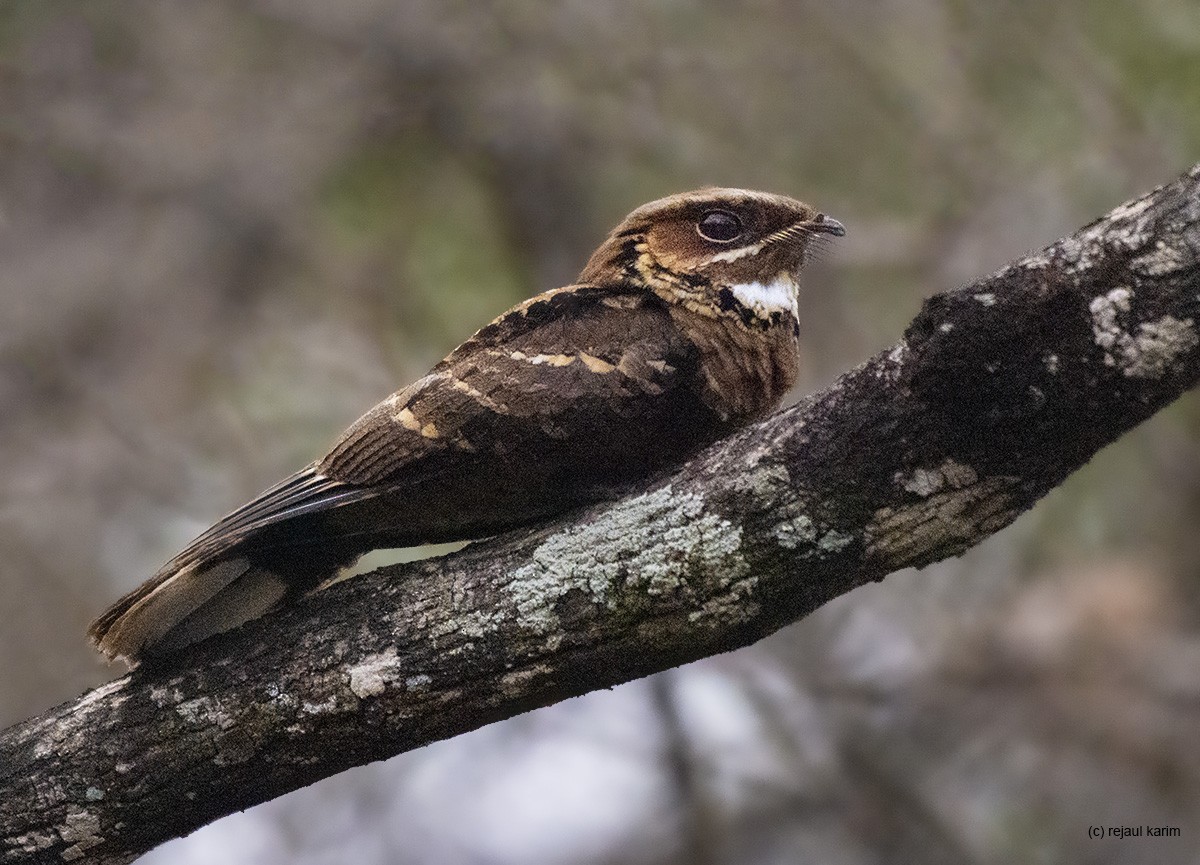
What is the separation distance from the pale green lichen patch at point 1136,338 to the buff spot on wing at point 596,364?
1.17 meters

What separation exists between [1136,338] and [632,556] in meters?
1.14

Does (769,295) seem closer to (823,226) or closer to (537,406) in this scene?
(823,226)

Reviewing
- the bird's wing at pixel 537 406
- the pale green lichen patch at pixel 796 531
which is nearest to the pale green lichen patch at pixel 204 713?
the bird's wing at pixel 537 406

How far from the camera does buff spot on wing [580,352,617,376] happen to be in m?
3.24

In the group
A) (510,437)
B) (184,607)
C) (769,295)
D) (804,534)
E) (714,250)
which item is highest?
(714,250)

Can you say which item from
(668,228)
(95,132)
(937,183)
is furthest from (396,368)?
(668,228)

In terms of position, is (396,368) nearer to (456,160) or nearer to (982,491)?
(456,160)

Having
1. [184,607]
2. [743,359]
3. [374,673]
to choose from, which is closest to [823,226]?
[743,359]

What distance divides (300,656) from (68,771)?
657 millimetres

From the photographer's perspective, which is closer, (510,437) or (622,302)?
(510,437)

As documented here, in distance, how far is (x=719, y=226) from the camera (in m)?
3.68

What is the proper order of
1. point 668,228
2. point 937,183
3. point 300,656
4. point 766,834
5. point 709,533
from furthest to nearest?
1. point 937,183
2. point 766,834
3. point 668,228
4. point 300,656
5. point 709,533

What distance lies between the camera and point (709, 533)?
290 cm

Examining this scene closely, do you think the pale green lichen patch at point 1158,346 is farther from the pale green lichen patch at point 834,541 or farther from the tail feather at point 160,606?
the tail feather at point 160,606
